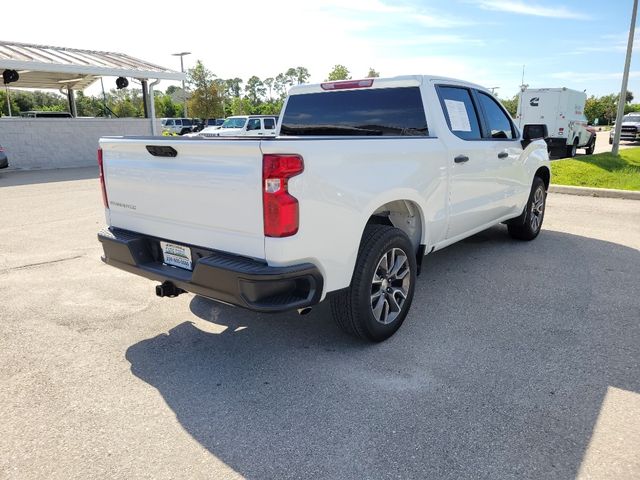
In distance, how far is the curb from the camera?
32.0ft

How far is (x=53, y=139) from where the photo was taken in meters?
18.0

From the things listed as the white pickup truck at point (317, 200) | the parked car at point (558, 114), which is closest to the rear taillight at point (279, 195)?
the white pickup truck at point (317, 200)

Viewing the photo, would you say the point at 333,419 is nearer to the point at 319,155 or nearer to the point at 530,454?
the point at 530,454

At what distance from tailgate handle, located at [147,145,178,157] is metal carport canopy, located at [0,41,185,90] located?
634 inches

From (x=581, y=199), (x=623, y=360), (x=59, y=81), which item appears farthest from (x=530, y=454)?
(x=59, y=81)

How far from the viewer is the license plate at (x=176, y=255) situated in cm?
323

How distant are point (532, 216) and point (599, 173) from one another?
24.9ft

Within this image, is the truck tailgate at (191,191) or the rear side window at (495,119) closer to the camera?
the truck tailgate at (191,191)

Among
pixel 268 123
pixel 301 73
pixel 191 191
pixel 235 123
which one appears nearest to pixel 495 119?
pixel 191 191

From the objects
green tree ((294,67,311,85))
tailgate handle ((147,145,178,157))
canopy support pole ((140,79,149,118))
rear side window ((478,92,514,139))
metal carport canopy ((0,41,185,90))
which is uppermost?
green tree ((294,67,311,85))

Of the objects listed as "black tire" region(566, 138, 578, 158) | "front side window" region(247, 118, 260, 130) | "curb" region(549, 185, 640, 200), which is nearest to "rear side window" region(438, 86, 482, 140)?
"curb" region(549, 185, 640, 200)

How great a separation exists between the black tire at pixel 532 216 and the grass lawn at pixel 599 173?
17.1 feet

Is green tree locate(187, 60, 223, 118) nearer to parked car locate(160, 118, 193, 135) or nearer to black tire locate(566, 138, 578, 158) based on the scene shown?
parked car locate(160, 118, 193, 135)

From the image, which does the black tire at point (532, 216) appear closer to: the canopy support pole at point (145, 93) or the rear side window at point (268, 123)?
the canopy support pole at point (145, 93)
